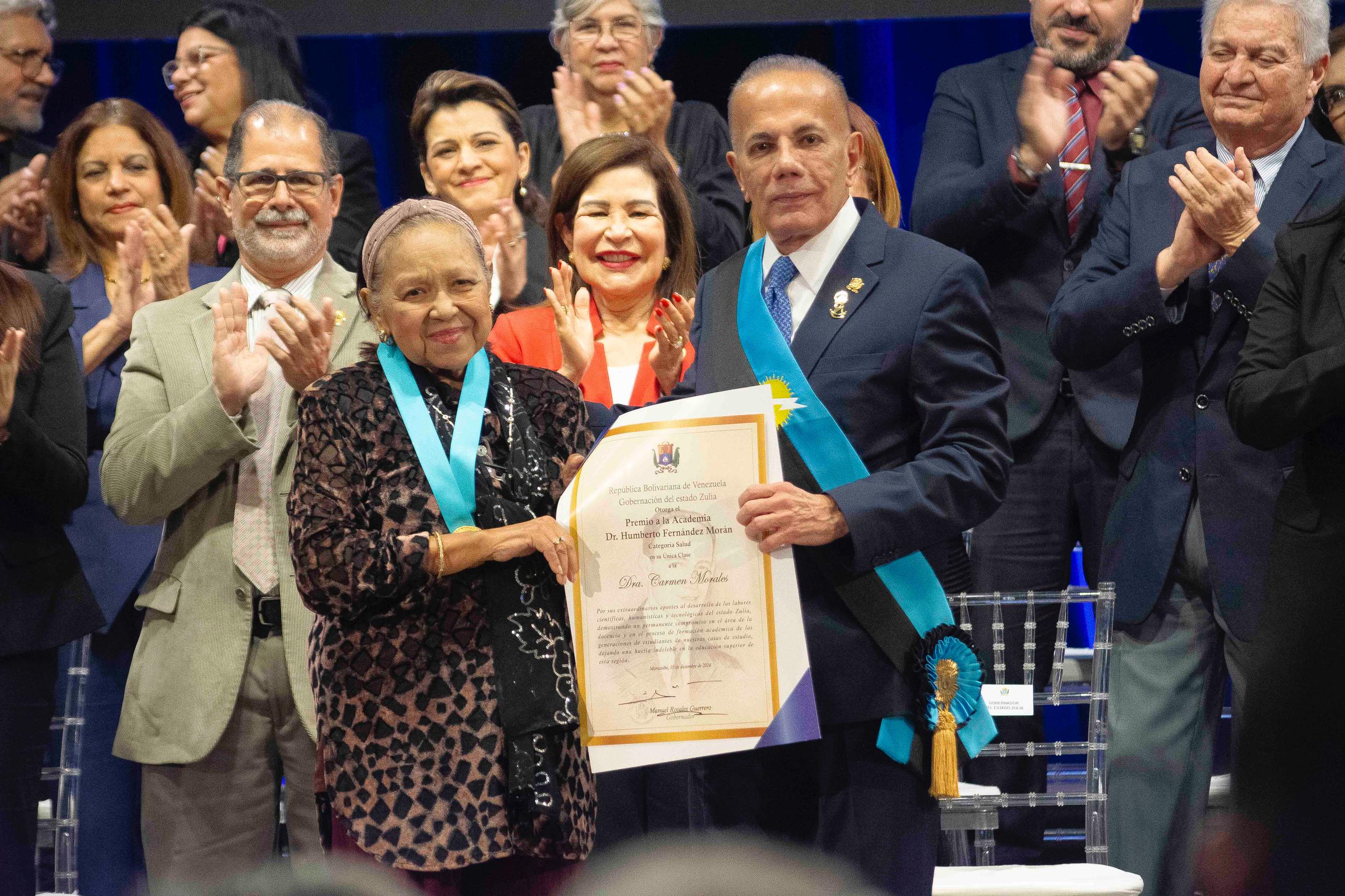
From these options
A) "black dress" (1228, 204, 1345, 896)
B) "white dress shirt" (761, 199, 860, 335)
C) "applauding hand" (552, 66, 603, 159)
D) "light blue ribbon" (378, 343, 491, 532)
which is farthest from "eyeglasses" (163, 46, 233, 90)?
"black dress" (1228, 204, 1345, 896)

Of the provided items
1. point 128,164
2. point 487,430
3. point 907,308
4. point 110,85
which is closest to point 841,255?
point 907,308

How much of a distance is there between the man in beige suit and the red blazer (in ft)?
1.27

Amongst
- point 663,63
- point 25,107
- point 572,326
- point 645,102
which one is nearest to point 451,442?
point 572,326

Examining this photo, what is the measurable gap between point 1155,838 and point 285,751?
6.01ft

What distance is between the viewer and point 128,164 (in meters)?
4.11

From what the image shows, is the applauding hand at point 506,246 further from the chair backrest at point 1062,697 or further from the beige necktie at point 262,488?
the chair backrest at point 1062,697

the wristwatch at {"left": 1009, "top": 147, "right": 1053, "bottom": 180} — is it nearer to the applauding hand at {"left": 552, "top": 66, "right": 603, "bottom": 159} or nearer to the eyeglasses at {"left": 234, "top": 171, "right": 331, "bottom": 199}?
the applauding hand at {"left": 552, "top": 66, "right": 603, "bottom": 159}

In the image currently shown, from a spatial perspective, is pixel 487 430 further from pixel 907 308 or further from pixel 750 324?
pixel 907 308

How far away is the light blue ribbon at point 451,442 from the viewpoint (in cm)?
245

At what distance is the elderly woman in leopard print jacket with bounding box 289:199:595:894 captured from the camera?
7.81 ft

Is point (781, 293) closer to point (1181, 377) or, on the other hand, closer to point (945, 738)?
point (945, 738)

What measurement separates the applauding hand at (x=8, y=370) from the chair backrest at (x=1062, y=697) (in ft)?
6.33

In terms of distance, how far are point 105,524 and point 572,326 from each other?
1.28 metres

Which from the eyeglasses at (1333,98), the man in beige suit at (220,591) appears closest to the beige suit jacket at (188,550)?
the man in beige suit at (220,591)
